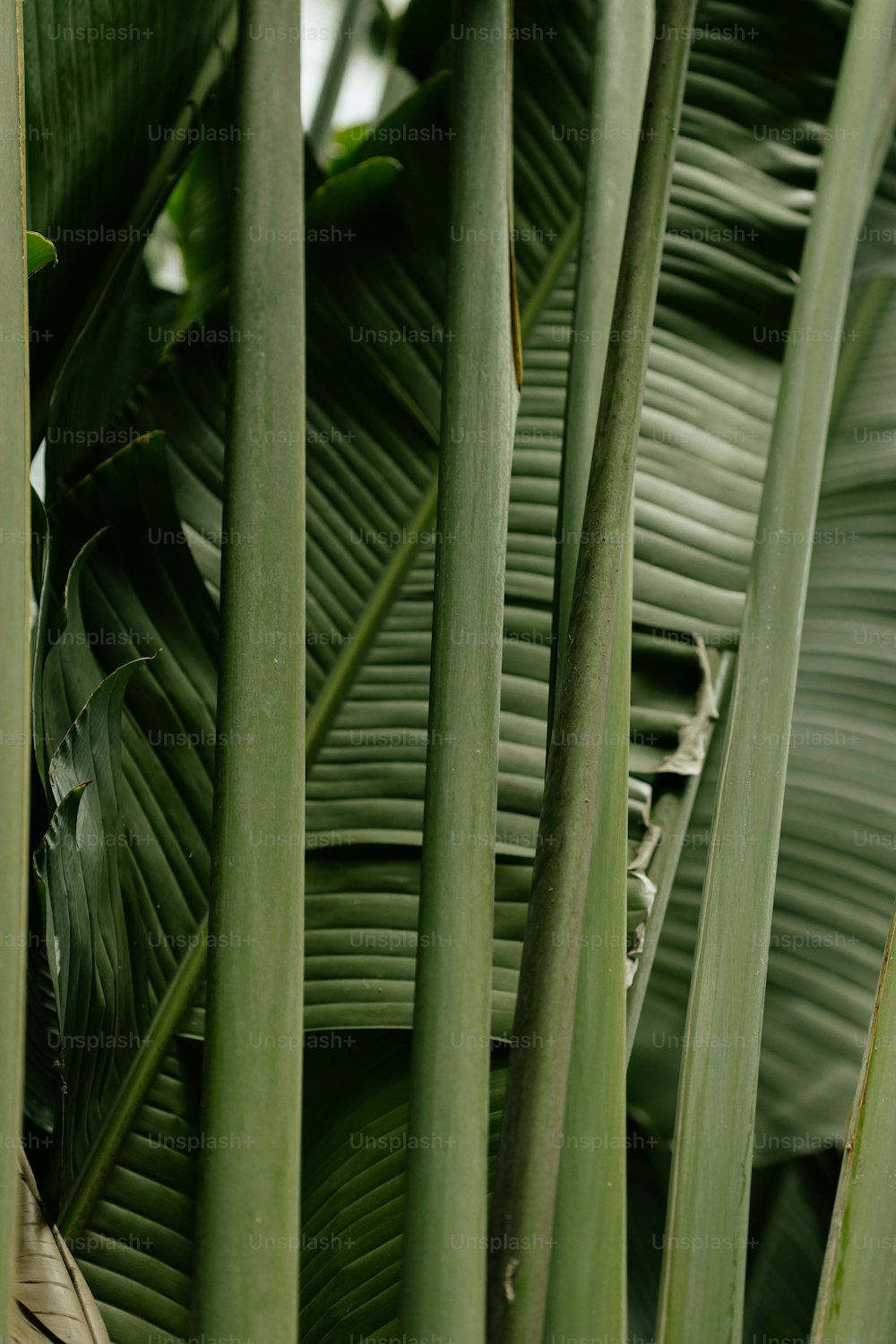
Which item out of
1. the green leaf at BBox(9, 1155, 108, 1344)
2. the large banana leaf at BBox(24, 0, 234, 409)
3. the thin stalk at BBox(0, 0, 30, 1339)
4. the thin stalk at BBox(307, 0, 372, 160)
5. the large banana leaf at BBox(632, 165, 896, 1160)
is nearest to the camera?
the thin stalk at BBox(0, 0, 30, 1339)

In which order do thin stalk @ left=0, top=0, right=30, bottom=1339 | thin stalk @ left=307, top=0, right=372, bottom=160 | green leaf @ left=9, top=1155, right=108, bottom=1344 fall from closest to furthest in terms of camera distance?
thin stalk @ left=0, top=0, right=30, bottom=1339 < green leaf @ left=9, top=1155, right=108, bottom=1344 < thin stalk @ left=307, top=0, right=372, bottom=160

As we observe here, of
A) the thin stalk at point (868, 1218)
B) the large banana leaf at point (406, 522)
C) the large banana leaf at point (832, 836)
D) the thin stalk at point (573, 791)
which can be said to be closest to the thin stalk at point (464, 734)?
the thin stalk at point (573, 791)

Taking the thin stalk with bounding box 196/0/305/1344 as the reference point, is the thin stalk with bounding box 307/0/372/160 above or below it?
above

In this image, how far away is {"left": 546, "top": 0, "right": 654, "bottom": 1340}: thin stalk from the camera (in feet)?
1.16

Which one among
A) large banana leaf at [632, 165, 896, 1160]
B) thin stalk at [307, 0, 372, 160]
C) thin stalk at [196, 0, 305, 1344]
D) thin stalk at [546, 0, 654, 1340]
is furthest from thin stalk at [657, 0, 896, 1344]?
thin stalk at [307, 0, 372, 160]

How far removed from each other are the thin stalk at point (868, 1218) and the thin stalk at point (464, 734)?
5.3 inches

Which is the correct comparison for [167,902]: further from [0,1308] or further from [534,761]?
[0,1308]

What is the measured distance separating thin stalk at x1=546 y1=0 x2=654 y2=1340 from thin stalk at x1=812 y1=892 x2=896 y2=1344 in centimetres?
8

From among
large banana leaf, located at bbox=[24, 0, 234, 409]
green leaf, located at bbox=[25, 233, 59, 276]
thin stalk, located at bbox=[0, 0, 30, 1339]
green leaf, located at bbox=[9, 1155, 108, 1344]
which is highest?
large banana leaf, located at bbox=[24, 0, 234, 409]

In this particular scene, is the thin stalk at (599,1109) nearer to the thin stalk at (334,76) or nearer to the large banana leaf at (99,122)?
the large banana leaf at (99,122)

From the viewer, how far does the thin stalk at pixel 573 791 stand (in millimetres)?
336

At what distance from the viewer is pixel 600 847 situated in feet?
1.26

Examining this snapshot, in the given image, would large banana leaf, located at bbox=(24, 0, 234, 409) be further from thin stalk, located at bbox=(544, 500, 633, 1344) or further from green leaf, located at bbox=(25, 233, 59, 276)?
thin stalk, located at bbox=(544, 500, 633, 1344)

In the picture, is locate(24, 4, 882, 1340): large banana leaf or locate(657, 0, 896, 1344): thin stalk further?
locate(24, 4, 882, 1340): large banana leaf
